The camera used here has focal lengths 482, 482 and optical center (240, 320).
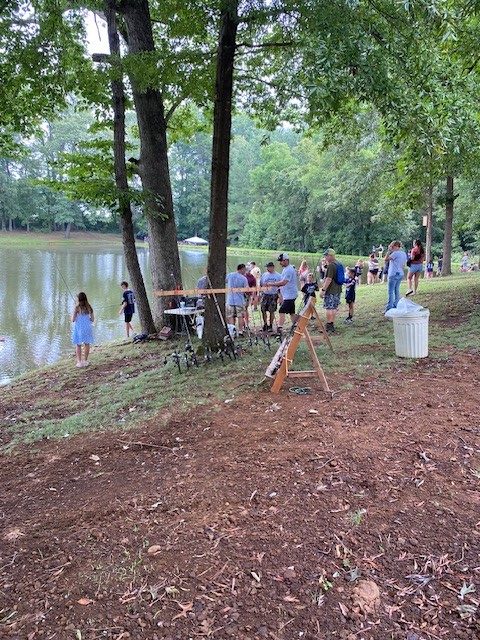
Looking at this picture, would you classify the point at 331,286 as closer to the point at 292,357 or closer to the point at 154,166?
the point at 292,357

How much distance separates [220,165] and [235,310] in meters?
3.32

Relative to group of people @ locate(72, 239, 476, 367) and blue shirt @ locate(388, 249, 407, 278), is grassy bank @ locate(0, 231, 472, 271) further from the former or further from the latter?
blue shirt @ locate(388, 249, 407, 278)

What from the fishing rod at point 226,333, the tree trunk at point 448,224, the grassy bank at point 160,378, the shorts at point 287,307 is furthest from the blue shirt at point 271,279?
the tree trunk at point 448,224

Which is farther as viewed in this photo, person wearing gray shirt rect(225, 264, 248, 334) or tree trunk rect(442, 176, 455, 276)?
tree trunk rect(442, 176, 455, 276)

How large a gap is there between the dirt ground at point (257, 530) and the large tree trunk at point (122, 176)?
19.8 ft

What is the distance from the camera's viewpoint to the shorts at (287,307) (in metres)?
9.36

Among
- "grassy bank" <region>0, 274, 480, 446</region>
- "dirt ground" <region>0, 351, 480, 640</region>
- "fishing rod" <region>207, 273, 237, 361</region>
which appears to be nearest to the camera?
"dirt ground" <region>0, 351, 480, 640</region>

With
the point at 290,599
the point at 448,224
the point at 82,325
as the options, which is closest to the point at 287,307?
the point at 82,325

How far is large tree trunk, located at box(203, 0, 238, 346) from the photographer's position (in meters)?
6.89

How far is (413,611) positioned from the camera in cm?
232

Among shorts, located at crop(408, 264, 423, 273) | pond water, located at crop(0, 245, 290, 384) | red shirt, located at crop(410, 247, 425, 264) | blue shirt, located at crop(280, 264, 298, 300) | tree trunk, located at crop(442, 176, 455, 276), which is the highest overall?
tree trunk, located at crop(442, 176, 455, 276)

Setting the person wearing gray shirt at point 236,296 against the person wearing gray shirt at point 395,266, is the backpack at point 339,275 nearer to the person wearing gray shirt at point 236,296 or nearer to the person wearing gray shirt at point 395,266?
the person wearing gray shirt at point 395,266

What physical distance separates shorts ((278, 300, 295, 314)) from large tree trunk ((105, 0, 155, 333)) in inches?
118

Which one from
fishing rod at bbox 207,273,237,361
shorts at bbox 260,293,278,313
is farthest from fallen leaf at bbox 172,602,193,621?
shorts at bbox 260,293,278,313
